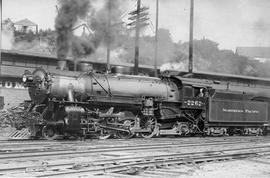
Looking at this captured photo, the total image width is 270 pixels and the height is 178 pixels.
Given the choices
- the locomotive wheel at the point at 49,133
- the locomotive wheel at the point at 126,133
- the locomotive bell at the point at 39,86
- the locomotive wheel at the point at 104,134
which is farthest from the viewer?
the locomotive wheel at the point at 126,133

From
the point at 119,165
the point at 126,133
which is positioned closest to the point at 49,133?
the point at 126,133


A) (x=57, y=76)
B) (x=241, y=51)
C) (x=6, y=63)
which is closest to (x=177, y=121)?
(x=57, y=76)

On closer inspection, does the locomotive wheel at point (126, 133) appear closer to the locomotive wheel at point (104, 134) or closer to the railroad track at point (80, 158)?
the locomotive wheel at point (104, 134)

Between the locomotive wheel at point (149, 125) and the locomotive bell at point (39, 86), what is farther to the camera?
the locomotive wheel at point (149, 125)

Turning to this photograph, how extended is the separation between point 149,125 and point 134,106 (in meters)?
1.31

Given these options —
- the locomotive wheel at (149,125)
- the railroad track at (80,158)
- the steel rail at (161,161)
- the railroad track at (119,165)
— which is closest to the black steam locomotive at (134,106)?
the locomotive wheel at (149,125)

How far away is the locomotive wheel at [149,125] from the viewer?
18.4m

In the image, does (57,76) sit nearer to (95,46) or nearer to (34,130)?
(34,130)

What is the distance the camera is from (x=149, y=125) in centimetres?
1839

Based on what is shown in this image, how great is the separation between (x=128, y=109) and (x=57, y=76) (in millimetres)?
3658

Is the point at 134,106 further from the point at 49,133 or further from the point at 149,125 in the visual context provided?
the point at 49,133

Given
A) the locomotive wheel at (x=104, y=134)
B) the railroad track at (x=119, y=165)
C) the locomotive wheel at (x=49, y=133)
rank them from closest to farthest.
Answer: the railroad track at (x=119, y=165)
the locomotive wheel at (x=49, y=133)
the locomotive wheel at (x=104, y=134)

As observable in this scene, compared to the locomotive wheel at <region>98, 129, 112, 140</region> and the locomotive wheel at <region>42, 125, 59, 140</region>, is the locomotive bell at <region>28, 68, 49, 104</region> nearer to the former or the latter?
the locomotive wheel at <region>42, 125, 59, 140</region>

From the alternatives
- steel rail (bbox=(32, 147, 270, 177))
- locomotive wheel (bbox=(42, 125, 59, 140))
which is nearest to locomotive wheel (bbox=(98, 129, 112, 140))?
locomotive wheel (bbox=(42, 125, 59, 140))
